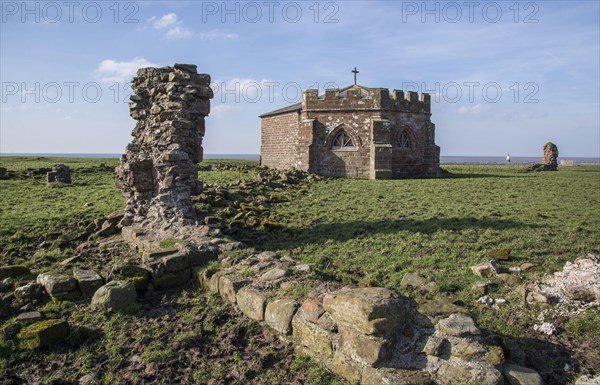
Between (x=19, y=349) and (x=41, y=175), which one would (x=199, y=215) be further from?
(x=41, y=175)

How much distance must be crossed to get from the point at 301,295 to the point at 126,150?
8119 millimetres

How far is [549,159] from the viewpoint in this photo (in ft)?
123

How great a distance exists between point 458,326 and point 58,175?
21.5 m

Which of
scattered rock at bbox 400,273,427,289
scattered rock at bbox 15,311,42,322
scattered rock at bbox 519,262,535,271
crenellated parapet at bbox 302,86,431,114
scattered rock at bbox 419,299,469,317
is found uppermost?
crenellated parapet at bbox 302,86,431,114

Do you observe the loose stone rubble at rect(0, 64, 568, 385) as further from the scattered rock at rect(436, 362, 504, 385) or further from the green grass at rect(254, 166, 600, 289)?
the green grass at rect(254, 166, 600, 289)

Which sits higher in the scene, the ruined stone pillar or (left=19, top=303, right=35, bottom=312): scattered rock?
the ruined stone pillar

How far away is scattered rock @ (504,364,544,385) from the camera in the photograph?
14.7 ft

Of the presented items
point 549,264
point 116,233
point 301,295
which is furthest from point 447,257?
point 116,233

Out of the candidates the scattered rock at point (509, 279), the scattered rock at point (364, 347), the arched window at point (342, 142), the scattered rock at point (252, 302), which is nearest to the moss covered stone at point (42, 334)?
the scattered rock at point (252, 302)

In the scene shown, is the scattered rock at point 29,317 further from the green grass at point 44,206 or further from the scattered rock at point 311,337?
the green grass at point 44,206

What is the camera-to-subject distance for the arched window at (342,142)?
27.4 metres

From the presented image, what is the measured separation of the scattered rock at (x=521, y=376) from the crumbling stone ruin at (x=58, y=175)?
71.5 ft

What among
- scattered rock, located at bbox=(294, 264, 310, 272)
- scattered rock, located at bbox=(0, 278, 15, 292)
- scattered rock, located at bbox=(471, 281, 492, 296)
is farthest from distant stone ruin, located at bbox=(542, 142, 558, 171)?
scattered rock, located at bbox=(0, 278, 15, 292)

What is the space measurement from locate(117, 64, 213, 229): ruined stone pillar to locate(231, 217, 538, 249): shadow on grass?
1.89 meters
